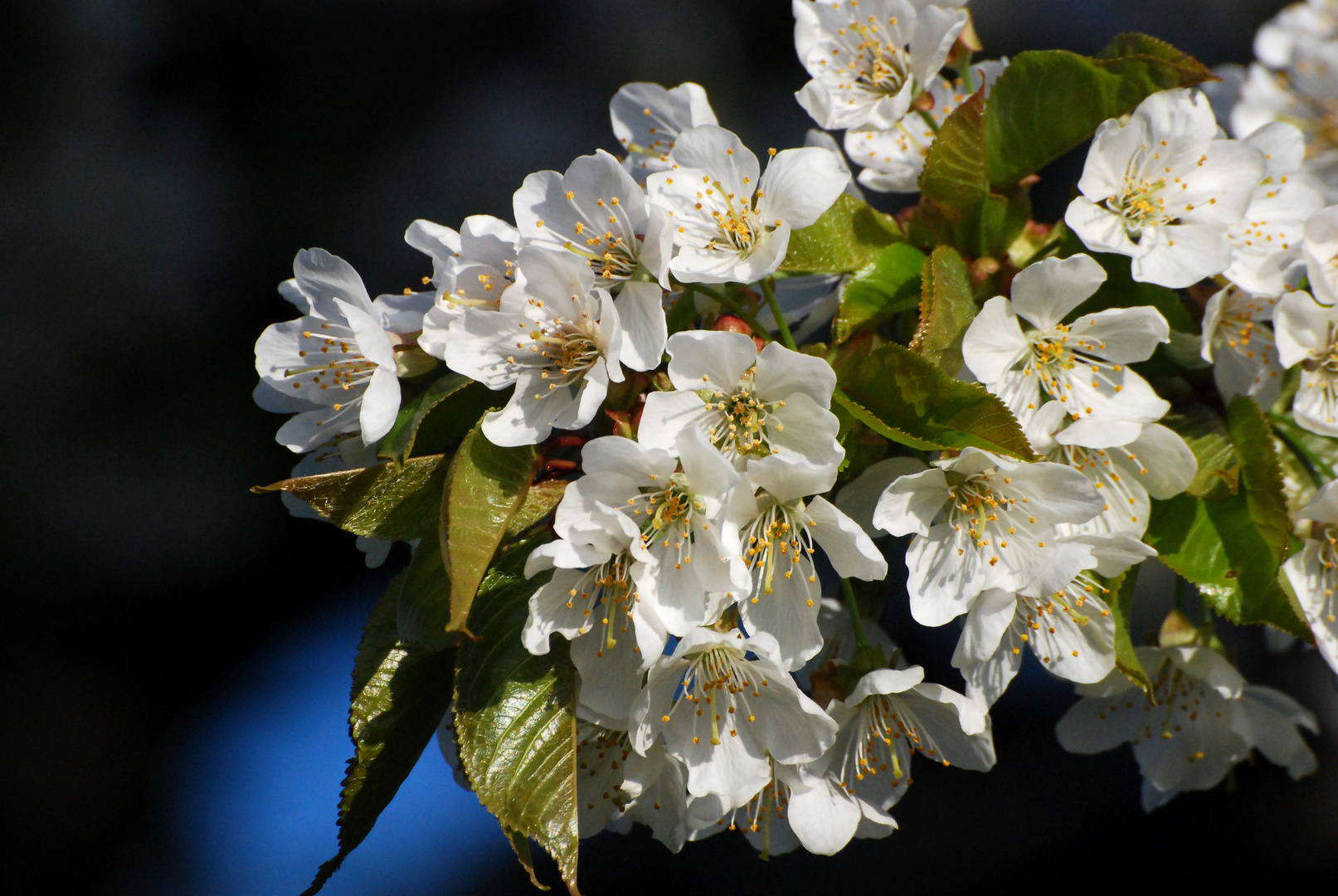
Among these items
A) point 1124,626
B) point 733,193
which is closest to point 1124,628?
point 1124,626

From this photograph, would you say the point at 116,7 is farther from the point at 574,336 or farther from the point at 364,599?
the point at 574,336

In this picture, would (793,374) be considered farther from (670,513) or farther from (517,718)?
(517,718)

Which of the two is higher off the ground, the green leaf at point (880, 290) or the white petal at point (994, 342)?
the green leaf at point (880, 290)

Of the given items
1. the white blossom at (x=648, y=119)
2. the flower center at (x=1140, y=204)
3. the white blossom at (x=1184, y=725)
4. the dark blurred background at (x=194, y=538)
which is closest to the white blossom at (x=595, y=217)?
the white blossom at (x=648, y=119)

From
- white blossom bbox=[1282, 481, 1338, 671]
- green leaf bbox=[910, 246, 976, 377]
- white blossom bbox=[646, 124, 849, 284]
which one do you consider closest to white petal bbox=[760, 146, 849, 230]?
white blossom bbox=[646, 124, 849, 284]

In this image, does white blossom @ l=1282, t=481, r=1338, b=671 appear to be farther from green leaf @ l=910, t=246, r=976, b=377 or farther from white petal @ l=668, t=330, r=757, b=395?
white petal @ l=668, t=330, r=757, b=395

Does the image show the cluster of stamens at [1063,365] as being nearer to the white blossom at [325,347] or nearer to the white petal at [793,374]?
the white petal at [793,374]

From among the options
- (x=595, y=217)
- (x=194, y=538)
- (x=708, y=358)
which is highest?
(x=595, y=217)
